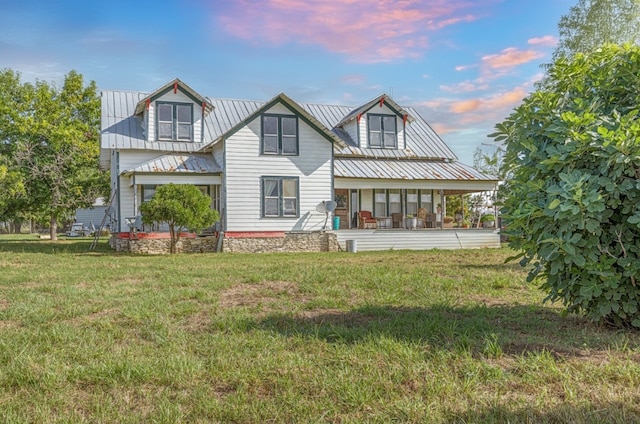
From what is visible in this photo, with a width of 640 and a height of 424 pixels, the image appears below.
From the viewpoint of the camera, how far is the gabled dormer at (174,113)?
66.7 ft

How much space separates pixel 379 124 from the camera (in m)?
23.1

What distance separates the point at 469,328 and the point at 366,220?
651 inches

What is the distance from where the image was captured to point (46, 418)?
306 centimetres

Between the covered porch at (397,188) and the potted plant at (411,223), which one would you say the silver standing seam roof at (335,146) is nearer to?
the covered porch at (397,188)

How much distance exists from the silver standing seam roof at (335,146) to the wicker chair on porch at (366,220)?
80.8 inches

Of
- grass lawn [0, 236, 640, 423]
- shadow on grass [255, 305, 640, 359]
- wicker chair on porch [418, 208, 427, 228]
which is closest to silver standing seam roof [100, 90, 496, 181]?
wicker chair on porch [418, 208, 427, 228]

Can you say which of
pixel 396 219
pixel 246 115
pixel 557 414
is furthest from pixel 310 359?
pixel 246 115

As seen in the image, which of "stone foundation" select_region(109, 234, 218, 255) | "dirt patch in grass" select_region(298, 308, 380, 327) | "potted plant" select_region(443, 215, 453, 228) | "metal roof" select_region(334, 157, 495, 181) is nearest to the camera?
"dirt patch in grass" select_region(298, 308, 380, 327)

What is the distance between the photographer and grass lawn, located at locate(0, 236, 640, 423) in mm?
3139

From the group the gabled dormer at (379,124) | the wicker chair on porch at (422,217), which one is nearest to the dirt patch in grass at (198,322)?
the wicker chair on porch at (422,217)

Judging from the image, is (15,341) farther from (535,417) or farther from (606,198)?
(606,198)

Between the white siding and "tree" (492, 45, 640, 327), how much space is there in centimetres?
1474

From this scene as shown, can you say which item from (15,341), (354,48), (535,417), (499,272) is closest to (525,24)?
(354,48)

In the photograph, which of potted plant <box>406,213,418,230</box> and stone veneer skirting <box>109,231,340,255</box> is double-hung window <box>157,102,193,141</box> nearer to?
stone veneer skirting <box>109,231,340,255</box>
